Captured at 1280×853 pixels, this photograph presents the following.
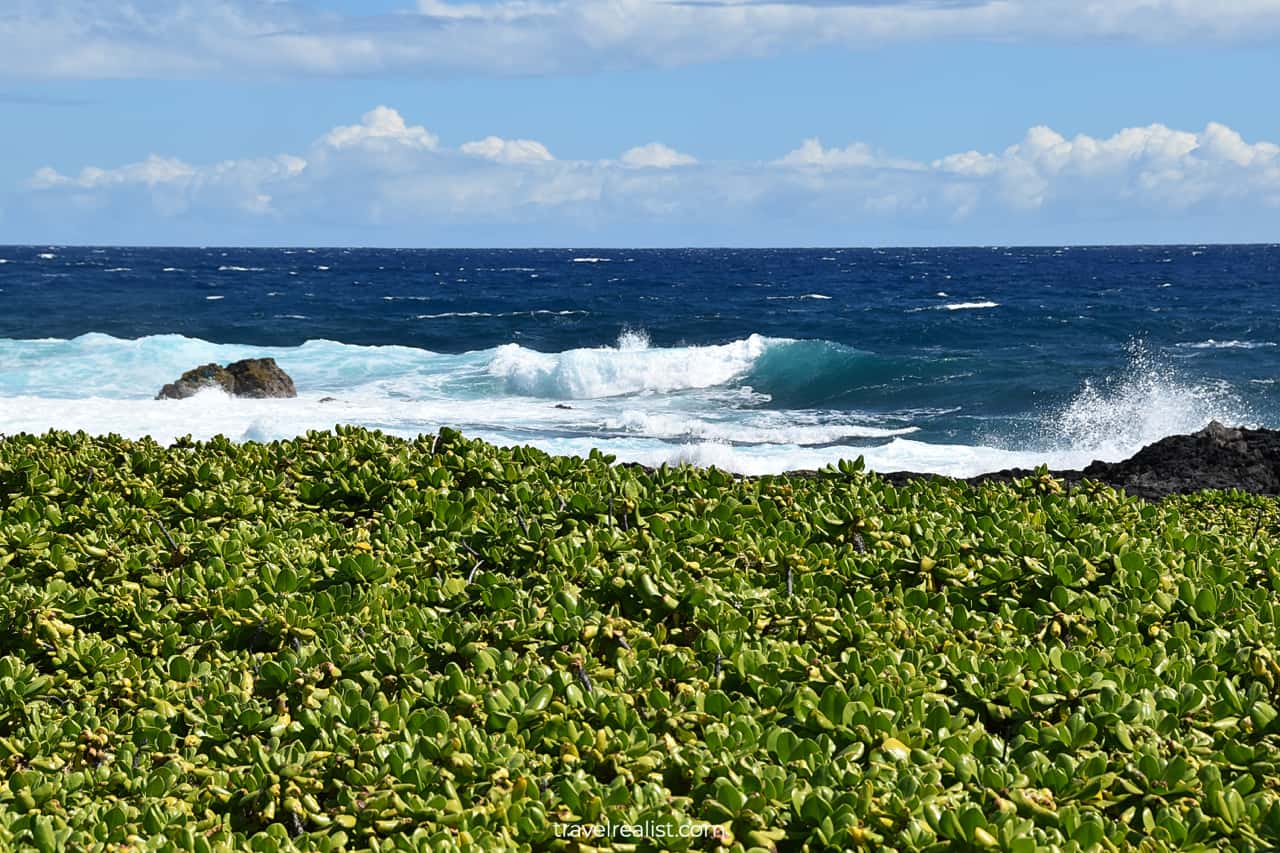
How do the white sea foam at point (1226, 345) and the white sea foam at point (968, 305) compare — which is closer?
the white sea foam at point (1226, 345)

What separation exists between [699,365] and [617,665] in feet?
107

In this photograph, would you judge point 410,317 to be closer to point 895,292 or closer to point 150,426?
point 895,292

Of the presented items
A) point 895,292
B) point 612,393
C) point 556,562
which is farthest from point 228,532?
point 895,292

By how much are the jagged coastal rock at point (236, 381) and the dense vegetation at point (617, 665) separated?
2240cm

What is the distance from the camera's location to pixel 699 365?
35.8 m

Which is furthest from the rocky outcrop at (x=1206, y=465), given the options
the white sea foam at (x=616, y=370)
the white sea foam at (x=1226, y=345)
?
the white sea foam at (x=1226, y=345)

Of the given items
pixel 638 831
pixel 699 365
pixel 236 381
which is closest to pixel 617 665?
pixel 638 831

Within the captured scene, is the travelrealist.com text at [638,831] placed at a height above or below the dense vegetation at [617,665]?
below

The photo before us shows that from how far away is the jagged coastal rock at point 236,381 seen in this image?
26.8 metres

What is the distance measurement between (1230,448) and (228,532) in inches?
367

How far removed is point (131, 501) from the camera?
17.1 feet

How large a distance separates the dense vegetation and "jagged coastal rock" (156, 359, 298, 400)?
22401mm

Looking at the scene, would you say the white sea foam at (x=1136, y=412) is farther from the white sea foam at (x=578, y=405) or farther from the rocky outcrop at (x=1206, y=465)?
the rocky outcrop at (x=1206, y=465)

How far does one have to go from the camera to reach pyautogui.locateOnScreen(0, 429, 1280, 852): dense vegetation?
105 inches
